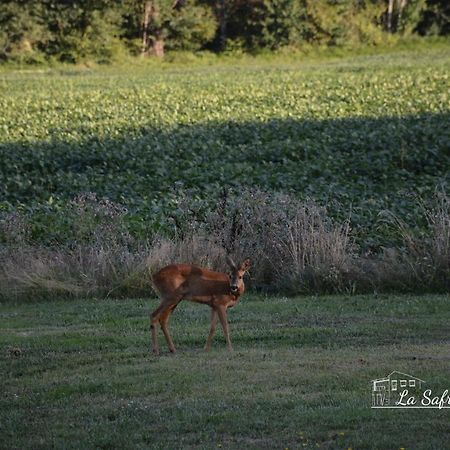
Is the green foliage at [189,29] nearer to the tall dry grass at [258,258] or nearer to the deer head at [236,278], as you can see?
the tall dry grass at [258,258]

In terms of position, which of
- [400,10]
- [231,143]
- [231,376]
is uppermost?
[400,10]

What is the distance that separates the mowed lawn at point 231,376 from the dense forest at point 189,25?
5222 cm

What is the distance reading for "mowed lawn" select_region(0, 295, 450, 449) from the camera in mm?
7383

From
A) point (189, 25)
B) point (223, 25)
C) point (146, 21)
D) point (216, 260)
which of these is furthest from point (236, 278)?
point (223, 25)

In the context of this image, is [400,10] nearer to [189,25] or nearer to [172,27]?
[189,25]

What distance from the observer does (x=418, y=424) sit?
7.37 meters

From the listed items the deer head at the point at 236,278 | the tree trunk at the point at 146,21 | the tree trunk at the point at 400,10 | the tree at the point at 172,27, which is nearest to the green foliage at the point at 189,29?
the tree at the point at 172,27

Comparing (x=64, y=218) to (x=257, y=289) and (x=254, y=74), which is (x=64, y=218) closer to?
(x=257, y=289)

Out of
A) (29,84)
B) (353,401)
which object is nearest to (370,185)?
(353,401)

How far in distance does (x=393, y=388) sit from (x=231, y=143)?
67.7 ft

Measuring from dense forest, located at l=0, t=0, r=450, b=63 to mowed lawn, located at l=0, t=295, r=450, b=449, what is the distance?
171 feet

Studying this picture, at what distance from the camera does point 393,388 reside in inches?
326

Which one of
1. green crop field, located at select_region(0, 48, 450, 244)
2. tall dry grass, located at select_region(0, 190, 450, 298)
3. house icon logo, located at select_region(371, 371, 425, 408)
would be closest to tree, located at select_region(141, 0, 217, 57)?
green crop field, located at select_region(0, 48, 450, 244)

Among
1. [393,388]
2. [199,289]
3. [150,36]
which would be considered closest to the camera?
[393,388]
